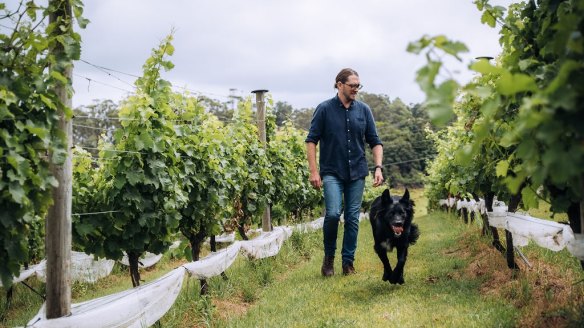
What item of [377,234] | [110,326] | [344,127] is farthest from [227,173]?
[110,326]

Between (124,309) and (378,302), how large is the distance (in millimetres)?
2292

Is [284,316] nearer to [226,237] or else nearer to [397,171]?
[226,237]

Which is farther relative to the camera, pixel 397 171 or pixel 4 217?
pixel 397 171

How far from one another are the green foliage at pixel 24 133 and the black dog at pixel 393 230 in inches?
145

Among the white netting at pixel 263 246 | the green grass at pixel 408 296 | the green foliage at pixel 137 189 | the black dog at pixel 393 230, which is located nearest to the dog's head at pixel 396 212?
the black dog at pixel 393 230

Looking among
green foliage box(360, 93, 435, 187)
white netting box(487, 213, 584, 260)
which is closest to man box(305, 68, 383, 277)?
white netting box(487, 213, 584, 260)

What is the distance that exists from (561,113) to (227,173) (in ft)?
20.7

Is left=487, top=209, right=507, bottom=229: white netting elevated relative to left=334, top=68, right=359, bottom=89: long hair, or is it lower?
lower

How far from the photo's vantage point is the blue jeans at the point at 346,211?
20.7ft

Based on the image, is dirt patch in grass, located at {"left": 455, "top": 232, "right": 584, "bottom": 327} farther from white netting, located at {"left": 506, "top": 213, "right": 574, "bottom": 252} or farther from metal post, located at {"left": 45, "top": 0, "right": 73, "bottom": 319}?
metal post, located at {"left": 45, "top": 0, "right": 73, "bottom": 319}

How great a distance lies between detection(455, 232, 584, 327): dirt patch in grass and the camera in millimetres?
3209

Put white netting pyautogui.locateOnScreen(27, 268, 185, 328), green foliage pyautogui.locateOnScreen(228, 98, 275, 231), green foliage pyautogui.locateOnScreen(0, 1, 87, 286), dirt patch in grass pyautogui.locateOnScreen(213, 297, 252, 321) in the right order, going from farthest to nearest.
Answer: green foliage pyautogui.locateOnScreen(228, 98, 275, 231), dirt patch in grass pyautogui.locateOnScreen(213, 297, 252, 321), white netting pyautogui.locateOnScreen(27, 268, 185, 328), green foliage pyautogui.locateOnScreen(0, 1, 87, 286)

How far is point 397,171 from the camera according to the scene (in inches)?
2635

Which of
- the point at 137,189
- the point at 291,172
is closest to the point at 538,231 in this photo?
the point at 137,189
